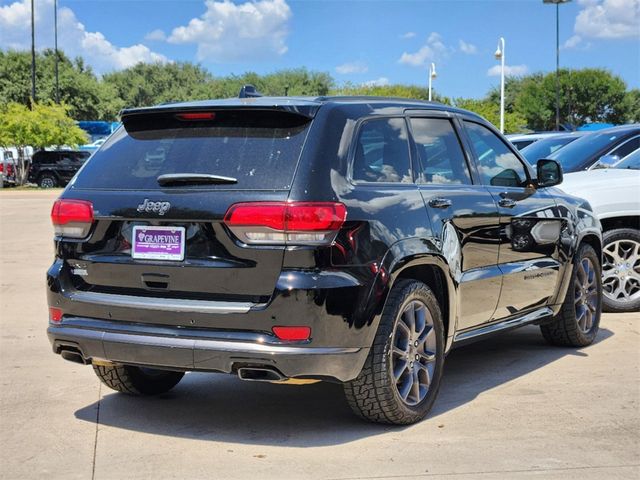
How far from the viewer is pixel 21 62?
241 ft

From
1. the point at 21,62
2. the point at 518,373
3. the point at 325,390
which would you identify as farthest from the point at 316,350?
the point at 21,62

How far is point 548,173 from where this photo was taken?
6867 mm

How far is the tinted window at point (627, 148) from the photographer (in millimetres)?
9891

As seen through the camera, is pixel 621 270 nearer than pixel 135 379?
No

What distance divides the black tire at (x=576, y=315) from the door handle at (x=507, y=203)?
1.14m

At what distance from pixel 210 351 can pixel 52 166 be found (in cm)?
3951

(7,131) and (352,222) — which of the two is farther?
(7,131)

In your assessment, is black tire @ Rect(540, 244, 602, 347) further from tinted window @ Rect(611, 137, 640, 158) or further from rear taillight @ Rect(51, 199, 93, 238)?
rear taillight @ Rect(51, 199, 93, 238)

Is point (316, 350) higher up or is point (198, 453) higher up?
point (316, 350)

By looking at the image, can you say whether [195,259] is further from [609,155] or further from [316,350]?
[609,155]

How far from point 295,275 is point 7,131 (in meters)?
43.8

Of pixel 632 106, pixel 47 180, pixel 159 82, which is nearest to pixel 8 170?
pixel 47 180

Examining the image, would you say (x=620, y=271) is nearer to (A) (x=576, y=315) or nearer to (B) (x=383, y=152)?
(A) (x=576, y=315)

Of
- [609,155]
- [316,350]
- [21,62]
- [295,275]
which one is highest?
[21,62]
